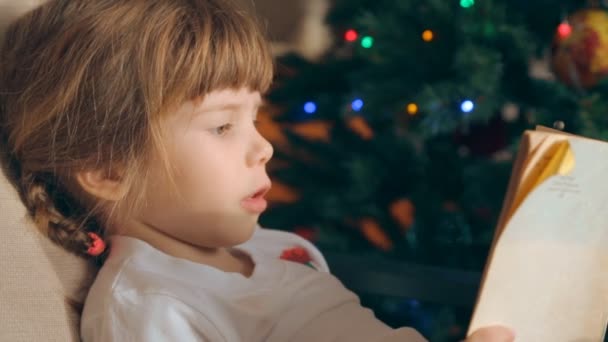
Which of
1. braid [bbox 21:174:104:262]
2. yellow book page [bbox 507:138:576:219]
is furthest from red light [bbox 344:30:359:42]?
yellow book page [bbox 507:138:576:219]

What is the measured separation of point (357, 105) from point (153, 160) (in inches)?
28.8

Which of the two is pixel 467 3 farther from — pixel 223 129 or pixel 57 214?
pixel 57 214

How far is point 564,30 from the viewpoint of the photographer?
1266 mm

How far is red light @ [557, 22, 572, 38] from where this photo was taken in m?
1.25

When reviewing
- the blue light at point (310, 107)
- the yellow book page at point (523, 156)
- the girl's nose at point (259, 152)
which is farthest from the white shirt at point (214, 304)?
the blue light at point (310, 107)

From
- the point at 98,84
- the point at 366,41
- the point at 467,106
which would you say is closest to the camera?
the point at 98,84

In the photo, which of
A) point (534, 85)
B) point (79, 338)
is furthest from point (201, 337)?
point (534, 85)

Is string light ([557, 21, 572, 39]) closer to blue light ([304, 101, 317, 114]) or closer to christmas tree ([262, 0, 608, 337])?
christmas tree ([262, 0, 608, 337])

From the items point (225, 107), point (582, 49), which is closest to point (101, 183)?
point (225, 107)

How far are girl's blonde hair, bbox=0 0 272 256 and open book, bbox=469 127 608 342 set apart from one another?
0.36 meters

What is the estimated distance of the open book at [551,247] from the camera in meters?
0.67

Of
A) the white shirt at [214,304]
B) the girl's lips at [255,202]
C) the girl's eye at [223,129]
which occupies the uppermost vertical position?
the girl's eye at [223,129]

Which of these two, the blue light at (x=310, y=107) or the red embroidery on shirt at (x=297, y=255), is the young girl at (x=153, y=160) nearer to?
the red embroidery on shirt at (x=297, y=255)

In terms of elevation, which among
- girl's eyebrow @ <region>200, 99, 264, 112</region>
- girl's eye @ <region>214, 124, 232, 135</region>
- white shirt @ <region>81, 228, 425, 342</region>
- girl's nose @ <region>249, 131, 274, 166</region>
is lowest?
white shirt @ <region>81, 228, 425, 342</region>
